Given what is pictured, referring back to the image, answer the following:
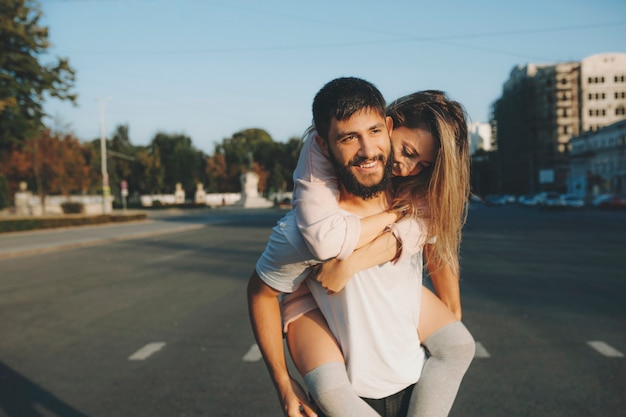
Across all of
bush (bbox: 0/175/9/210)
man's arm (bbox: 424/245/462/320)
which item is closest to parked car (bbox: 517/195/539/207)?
bush (bbox: 0/175/9/210)

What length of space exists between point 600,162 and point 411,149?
8745 centimetres

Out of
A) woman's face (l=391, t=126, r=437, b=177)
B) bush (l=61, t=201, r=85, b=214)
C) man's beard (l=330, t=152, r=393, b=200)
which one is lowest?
bush (l=61, t=201, r=85, b=214)

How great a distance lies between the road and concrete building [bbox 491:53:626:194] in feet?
300

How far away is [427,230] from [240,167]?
101681 millimetres

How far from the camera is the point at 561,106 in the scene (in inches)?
3957

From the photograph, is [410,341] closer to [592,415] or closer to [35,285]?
[592,415]

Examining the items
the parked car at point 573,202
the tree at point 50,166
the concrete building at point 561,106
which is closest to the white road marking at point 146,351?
the tree at point 50,166

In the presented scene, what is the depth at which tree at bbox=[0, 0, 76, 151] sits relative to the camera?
88.7 feet

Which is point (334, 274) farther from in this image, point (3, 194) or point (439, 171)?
point (3, 194)

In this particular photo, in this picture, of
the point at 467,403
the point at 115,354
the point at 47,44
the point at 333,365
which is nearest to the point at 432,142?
the point at 333,365

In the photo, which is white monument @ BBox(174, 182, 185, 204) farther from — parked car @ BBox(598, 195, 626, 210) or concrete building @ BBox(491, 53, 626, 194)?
parked car @ BBox(598, 195, 626, 210)

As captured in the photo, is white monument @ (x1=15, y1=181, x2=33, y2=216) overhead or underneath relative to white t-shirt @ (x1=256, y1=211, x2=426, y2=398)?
underneath

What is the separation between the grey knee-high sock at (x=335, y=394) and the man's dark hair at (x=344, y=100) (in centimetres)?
79

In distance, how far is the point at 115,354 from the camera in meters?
6.34
